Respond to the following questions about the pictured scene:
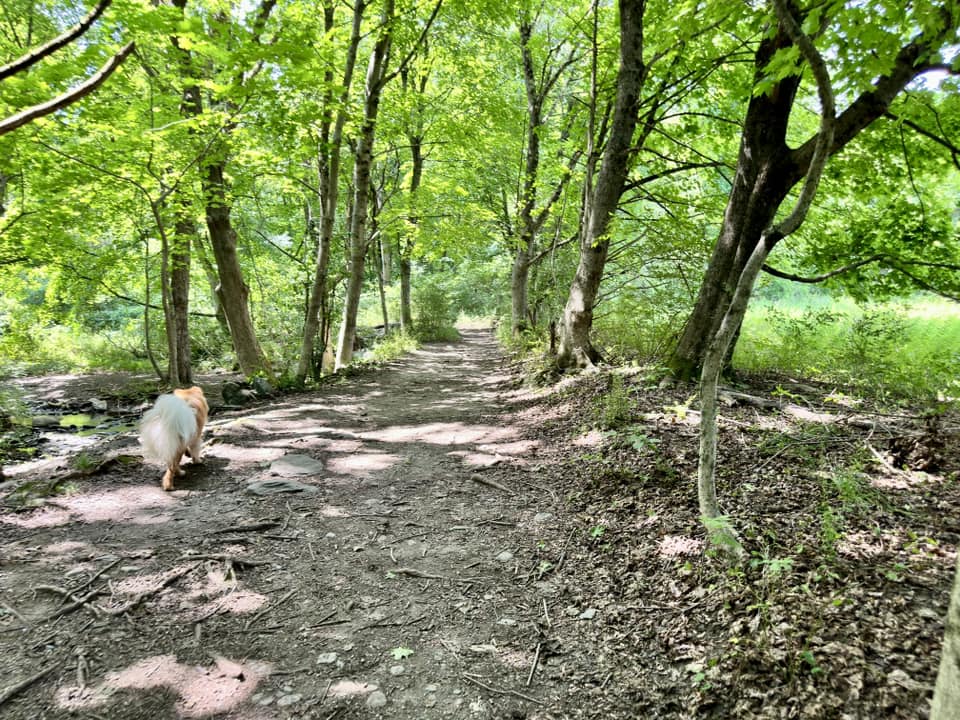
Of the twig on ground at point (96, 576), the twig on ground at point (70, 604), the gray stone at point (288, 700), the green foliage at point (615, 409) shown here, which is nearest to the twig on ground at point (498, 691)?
the gray stone at point (288, 700)

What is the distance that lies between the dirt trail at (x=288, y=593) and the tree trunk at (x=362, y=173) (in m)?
7.22

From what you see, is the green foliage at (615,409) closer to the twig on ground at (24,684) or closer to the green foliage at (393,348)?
the twig on ground at (24,684)

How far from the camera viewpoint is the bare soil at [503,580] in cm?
245

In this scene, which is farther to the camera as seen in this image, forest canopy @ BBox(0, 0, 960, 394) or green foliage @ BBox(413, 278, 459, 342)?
green foliage @ BBox(413, 278, 459, 342)

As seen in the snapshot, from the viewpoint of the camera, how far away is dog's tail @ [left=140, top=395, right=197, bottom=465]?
16.0 ft

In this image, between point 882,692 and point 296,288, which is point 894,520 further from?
point 296,288

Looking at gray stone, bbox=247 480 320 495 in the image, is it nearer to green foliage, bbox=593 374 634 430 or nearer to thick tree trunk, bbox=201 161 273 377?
green foliage, bbox=593 374 634 430

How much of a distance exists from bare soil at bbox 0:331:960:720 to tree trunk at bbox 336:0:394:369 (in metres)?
7.43

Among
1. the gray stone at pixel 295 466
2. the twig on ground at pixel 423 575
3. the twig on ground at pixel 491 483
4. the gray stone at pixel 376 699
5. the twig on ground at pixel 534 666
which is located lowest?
the gray stone at pixel 376 699

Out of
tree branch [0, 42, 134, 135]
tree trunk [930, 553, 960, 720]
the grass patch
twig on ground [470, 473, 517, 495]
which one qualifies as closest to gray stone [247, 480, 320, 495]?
twig on ground [470, 473, 517, 495]

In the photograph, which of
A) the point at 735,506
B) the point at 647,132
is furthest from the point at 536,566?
the point at 647,132

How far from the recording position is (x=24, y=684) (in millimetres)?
2498

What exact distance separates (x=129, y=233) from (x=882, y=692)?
54.7 feet

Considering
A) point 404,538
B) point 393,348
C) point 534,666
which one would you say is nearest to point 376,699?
point 534,666
